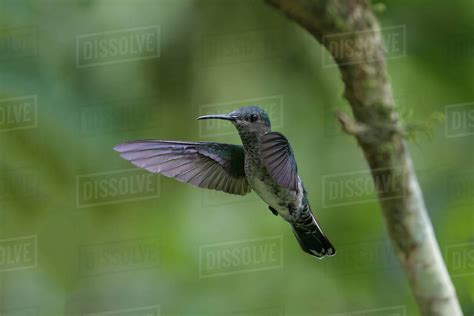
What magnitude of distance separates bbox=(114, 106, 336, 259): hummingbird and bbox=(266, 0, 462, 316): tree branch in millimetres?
185

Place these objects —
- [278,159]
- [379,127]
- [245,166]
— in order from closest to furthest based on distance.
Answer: [278,159] → [245,166] → [379,127]

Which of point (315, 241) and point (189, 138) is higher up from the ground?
point (189, 138)

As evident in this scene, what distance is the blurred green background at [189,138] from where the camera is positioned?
1807 millimetres

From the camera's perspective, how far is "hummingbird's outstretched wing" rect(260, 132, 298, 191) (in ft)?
3.98

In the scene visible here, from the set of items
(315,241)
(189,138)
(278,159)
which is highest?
(189,138)

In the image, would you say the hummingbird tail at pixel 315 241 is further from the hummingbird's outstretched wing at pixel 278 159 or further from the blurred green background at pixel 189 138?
the blurred green background at pixel 189 138

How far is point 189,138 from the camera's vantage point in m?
1.78

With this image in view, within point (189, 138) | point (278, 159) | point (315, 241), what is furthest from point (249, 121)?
point (189, 138)

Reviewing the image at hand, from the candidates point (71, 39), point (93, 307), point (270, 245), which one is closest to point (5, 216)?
point (93, 307)

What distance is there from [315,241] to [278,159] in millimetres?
247

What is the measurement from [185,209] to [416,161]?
1.66 feet

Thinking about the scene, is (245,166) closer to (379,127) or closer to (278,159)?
(278,159)

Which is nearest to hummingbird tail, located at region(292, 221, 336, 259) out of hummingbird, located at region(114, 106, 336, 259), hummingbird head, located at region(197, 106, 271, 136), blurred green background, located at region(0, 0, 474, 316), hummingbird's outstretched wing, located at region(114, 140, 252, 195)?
hummingbird, located at region(114, 106, 336, 259)

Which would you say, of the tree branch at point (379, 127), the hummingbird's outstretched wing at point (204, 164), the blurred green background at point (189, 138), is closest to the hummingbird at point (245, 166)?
the hummingbird's outstretched wing at point (204, 164)
